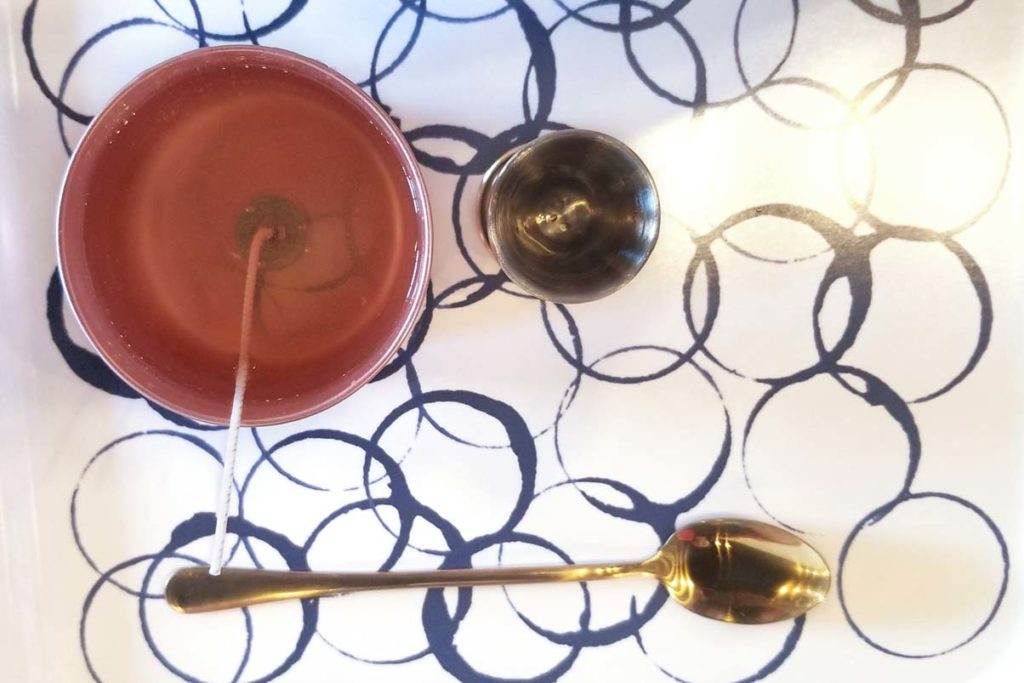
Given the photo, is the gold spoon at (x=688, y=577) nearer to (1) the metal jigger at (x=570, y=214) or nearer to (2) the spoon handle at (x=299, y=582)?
(2) the spoon handle at (x=299, y=582)

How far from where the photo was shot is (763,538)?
69cm

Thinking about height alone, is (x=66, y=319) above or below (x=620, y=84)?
below

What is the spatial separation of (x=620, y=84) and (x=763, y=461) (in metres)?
0.37

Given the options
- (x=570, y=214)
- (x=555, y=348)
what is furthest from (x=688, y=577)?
(x=570, y=214)

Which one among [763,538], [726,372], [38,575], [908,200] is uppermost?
[908,200]

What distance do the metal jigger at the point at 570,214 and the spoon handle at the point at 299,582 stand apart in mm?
254

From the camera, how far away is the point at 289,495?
69 centimetres

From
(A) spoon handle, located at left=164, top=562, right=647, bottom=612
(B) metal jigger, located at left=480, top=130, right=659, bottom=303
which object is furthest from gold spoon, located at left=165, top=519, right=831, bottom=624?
(B) metal jigger, located at left=480, top=130, right=659, bottom=303

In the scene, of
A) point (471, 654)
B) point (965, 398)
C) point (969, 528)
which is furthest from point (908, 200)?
point (471, 654)

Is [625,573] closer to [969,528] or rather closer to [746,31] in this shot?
[969,528]

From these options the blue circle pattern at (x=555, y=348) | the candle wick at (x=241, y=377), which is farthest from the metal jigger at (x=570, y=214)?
the candle wick at (x=241, y=377)

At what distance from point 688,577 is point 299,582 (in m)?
0.35

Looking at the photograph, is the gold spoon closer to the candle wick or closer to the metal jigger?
the candle wick

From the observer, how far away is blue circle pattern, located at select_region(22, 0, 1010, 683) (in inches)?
26.3
